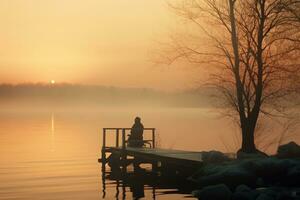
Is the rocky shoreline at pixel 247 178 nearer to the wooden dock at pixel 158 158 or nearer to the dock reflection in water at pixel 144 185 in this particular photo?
the dock reflection in water at pixel 144 185

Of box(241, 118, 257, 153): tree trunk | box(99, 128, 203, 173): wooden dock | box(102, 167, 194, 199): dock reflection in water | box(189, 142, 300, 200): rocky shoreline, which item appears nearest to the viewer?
box(189, 142, 300, 200): rocky shoreline

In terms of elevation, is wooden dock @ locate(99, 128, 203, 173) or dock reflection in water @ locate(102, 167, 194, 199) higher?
wooden dock @ locate(99, 128, 203, 173)

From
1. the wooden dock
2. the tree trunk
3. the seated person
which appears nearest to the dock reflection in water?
the wooden dock

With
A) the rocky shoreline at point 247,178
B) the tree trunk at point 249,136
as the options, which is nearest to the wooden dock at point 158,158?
the tree trunk at point 249,136

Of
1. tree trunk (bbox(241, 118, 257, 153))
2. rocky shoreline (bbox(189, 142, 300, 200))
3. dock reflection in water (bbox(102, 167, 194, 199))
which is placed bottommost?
dock reflection in water (bbox(102, 167, 194, 199))

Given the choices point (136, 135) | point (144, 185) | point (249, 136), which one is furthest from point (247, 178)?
point (136, 135)

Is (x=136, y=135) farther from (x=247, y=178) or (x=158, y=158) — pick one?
(x=247, y=178)

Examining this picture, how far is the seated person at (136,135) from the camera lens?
3203 centimetres

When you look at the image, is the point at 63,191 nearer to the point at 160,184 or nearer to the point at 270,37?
the point at 160,184

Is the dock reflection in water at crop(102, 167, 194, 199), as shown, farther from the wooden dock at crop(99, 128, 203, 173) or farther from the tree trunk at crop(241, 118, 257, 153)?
the tree trunk at crop(241, 118, 257, 153)

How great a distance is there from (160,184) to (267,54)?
9092 millimetres

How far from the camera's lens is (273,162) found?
22.5m

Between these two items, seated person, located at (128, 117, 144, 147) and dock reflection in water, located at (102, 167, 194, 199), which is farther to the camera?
seated person, located at (128, 117, 144, 147)

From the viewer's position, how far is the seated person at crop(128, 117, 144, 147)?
3203cm
